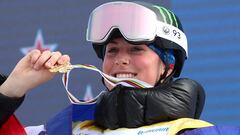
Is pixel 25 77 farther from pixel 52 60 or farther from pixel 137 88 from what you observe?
pixel 137 88

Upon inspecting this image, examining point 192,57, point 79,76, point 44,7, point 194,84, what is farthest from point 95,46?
point 44,7

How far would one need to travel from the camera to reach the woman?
1.62 meters

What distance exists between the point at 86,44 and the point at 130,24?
5.64 feet

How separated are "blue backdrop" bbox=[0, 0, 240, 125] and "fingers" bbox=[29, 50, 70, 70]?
5.34 feet

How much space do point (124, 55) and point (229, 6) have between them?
1.57 metres

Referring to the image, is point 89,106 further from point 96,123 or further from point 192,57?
point 192,57

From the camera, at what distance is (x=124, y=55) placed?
1.68 m

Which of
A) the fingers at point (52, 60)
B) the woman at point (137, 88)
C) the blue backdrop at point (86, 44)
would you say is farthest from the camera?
the blue backdrop at point (86, 44)

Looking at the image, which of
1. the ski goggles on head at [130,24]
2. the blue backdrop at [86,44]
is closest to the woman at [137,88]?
the ski goggles on head at [130,24]

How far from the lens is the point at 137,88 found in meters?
1.65

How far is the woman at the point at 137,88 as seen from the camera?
1625 mm

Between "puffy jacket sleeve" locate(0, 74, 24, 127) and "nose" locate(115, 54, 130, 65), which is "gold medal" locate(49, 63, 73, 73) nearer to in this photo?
"puffy jacket sleeve" locate(0, 74, 24, 127)

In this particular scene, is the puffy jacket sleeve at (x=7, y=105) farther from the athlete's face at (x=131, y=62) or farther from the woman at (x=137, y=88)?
the athlete's face at (x=131, y=62)

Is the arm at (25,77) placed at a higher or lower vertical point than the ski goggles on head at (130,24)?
lower
